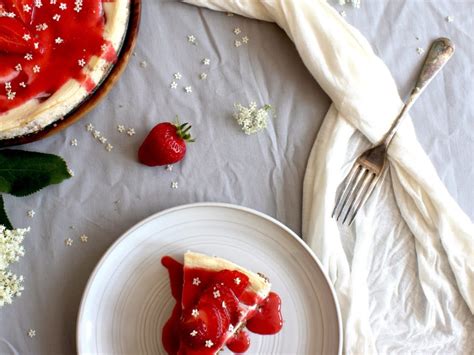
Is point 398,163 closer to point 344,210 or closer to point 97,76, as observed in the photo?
point 344,210

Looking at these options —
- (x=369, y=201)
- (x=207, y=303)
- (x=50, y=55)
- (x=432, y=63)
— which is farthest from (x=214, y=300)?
(x=432, y=63)

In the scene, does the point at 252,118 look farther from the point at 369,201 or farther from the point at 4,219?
the point at 4,219

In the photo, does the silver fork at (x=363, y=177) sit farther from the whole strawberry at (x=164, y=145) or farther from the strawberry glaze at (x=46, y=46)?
the strawberry glaze at (x=46, y=46)

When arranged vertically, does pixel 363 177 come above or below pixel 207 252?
above

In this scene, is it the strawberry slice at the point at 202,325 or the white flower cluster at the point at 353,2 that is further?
the white flower cluster at the point at 353,2

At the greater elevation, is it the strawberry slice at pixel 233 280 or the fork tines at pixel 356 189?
the fork tines at pixel 356 189

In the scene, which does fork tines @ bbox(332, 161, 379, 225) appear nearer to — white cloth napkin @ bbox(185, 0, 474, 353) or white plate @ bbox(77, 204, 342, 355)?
white cloth napkin @ bbox(185, 0, 474, 353)

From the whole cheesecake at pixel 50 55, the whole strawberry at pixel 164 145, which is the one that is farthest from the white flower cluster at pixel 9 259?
the whole strawberry at pixel 164 145

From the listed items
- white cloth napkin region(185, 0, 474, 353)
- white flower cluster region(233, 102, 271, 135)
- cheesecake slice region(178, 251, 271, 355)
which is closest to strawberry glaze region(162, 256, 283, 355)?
cheesecake slice region(178, 251, 271, 355)

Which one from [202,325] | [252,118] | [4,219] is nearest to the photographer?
[202,325]
